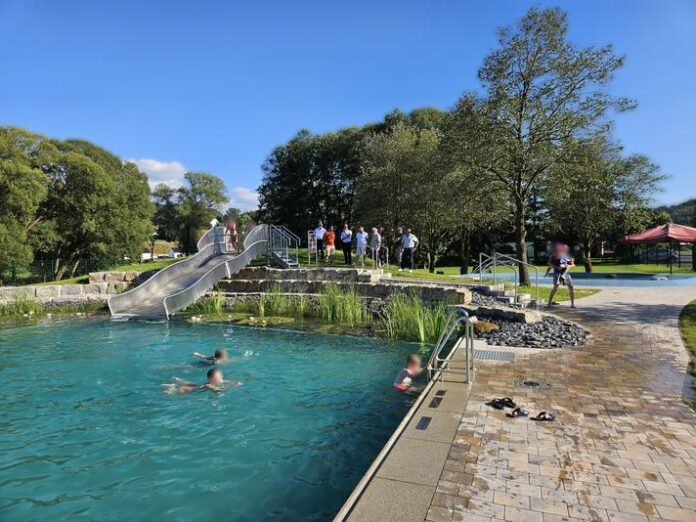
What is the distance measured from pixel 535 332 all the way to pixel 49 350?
1130 centimetres

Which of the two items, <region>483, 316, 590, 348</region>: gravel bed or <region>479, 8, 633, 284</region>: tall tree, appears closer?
<region>483, 316, 590, 348</region>: gravel bed

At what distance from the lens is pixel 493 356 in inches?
320

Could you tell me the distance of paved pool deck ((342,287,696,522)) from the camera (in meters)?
3.28

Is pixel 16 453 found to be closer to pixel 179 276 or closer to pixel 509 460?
pixel 509 460

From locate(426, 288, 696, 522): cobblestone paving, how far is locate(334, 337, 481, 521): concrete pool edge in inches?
4.0

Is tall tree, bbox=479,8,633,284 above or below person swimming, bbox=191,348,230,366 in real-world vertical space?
above

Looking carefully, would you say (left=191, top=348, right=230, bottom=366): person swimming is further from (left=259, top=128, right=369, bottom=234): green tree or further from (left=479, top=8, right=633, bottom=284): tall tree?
(left=259, top=128, right=369, bottom=234): green tree

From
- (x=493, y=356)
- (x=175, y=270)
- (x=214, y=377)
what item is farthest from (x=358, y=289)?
(x=214, y=377)

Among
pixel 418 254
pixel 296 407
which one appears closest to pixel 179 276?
pixel 296 407

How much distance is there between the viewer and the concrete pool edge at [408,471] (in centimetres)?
322

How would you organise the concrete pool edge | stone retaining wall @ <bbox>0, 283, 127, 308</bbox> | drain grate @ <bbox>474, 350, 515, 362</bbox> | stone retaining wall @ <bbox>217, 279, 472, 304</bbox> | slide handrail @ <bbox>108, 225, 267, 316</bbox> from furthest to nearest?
1. stone retaining wall @ <bbox>0, 283, 127, 308</bbox>
2. slide handrail @ <bbox>108, 225, 267, 316</bbox>
3. stone retaining wall @ <bbox>217, 279, 472, 304</bbox>
4. drain grate @ <bbox>474, 350, 515, 362</bbox>
5. the concrete pool edge

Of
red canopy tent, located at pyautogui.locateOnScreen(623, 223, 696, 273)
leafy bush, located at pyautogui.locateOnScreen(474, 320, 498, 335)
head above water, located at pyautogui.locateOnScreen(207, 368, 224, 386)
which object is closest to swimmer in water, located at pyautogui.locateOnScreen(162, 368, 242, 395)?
head above water, located at pyautogui.locateOnScreen(207, 368, 224, 386)

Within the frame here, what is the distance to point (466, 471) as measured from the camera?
383 centimetres

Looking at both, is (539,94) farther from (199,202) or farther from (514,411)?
(199,202)
